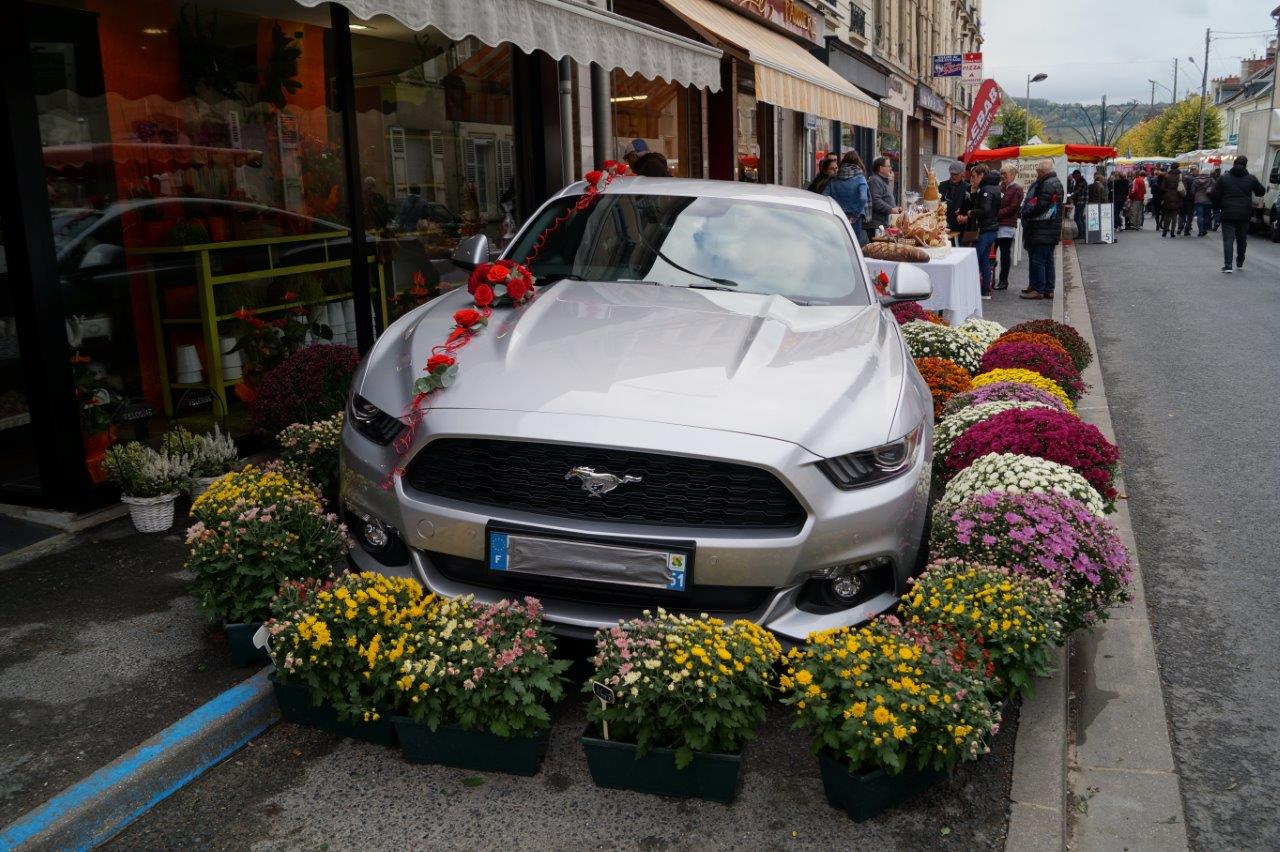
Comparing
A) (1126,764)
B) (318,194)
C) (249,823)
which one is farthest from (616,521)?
(318,194)

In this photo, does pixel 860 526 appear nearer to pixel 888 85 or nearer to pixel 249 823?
pixel 249 823

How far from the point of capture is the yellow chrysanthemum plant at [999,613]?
353 centimetres

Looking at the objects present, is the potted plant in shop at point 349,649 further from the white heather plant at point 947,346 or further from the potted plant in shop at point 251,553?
the white heather plant at point 947,346

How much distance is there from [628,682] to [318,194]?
5.81 metres

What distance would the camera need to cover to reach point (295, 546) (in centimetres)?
409

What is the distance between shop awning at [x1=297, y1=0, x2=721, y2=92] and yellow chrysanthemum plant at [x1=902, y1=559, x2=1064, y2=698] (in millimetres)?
3644

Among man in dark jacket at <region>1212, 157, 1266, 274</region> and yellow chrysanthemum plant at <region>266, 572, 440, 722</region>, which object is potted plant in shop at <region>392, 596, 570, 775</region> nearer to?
yellow chrysanthemum plant at <region>266, 572, 440, 722</region>

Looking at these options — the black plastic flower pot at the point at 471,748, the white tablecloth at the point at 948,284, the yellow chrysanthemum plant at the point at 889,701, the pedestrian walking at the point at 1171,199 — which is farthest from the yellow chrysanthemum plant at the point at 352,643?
the pedestrian walking at the point at 1171,199

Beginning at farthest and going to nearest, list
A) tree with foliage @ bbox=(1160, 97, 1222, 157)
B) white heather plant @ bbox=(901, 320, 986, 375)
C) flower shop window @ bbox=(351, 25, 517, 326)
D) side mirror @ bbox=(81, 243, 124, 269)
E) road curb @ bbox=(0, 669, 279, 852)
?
1. tree with foliage @ bbox=(1160, 97, 1222, 157)
2. flower shop window @ bbox=(351, 25, 517, 326)
3. white heather plant @ bbox=(901, 320, 986, 375)
4. side mirror @ bbox=(81, 243, 124, 269)
5. road curb @ bbox=(0, 669, 279, 852)

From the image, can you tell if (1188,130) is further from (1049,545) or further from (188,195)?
(1049,545)

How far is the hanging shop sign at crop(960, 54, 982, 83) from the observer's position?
25578 millimetres

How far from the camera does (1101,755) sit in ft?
12.2

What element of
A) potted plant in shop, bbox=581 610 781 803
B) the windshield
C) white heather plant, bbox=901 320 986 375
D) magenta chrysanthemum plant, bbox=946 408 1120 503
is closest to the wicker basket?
the windshield

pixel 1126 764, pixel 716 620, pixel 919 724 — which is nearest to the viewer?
pixel 919 724
